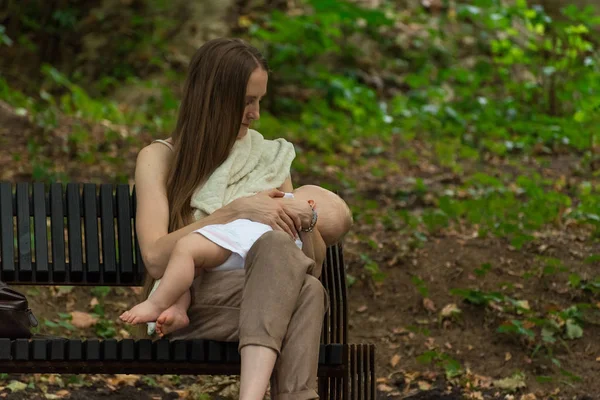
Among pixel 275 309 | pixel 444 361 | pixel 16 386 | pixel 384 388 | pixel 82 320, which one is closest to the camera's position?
pixel 275 309

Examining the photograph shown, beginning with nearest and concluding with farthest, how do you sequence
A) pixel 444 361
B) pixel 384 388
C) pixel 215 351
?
pixel 215 351
pixel 384 388
pixel 444 361

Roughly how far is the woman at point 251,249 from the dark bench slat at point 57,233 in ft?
1.84

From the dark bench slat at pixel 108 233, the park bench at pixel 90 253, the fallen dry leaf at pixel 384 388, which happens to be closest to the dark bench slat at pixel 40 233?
the park bench at pixel 90 253

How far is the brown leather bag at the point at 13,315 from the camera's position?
3494 mm

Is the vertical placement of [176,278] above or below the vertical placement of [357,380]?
above

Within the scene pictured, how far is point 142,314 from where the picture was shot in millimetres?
3395

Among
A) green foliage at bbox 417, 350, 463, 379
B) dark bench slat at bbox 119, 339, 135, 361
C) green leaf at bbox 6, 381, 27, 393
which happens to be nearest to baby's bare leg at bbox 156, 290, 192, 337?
dark bench slat at bbox 119, 339, 135, 361

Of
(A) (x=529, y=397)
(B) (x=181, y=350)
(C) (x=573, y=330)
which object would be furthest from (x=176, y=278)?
(C) (x=573, y=330)

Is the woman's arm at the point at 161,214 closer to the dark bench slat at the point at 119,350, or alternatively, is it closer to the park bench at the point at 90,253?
the dark bench slat at the point at 119,350

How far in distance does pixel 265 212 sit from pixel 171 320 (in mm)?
546

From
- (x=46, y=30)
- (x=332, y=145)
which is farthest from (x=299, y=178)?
(x=46, y=30)

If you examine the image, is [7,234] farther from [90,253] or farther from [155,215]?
[155,215]

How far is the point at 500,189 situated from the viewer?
741 cm

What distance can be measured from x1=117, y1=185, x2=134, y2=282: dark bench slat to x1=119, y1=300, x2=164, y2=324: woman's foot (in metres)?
0.87
